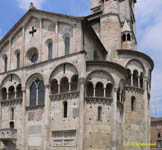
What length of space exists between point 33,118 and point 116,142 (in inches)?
312

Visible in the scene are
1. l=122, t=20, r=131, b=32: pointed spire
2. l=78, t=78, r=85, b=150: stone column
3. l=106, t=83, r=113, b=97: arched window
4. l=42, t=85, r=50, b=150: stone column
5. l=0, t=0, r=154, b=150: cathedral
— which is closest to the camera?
l=78, t=78, r=85, b=150: stone column

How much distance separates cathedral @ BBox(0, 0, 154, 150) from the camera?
23859 millimetres

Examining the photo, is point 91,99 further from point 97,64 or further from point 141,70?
point 141,70

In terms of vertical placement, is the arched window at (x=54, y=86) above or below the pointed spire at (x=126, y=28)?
below

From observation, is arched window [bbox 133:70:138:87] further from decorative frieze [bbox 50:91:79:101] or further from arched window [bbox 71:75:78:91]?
decorative frieze [bbox 50:91:79:101]

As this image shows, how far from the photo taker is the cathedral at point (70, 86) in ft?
78.3

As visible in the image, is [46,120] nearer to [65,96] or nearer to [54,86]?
[65,96]

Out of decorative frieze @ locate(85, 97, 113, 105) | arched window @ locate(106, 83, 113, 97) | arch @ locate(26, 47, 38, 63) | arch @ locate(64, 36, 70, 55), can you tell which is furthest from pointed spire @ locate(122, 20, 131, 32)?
decorative frieze @ locate(85, 97, 113, 105)

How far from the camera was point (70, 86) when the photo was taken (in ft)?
80.6

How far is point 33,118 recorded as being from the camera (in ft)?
86.0

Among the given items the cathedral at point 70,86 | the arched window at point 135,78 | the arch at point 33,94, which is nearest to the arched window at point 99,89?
the cathedral at point 70,86

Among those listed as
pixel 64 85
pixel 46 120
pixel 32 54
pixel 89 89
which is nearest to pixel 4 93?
pixel 32 54

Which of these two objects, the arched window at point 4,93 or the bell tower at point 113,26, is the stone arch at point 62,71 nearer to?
the arched window at point 4,93

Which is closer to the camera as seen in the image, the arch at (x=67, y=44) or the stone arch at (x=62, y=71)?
the stone arch at (x=62, y=71)
